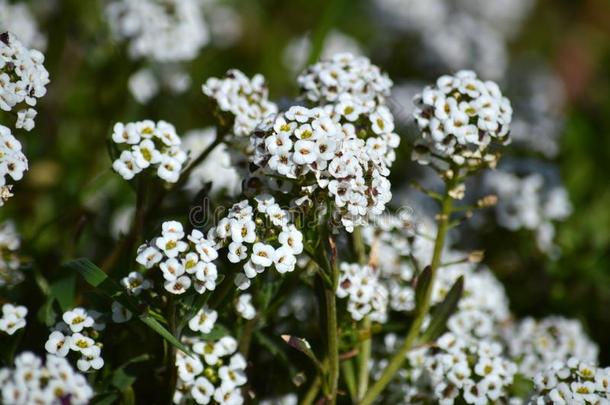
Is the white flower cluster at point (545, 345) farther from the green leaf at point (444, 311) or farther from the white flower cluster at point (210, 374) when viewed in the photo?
the white flower cluster at point (210, 374)

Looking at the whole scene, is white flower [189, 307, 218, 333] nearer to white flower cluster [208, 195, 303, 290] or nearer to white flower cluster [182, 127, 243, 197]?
white flower cluster [208, 195, 303, 290]

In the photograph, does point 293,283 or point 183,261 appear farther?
point 293,283

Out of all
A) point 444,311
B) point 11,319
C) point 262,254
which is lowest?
point 11,319

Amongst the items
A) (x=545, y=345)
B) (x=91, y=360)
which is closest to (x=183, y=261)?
(x=91, y=360)

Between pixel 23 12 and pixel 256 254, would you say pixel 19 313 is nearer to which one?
pixel 256 254

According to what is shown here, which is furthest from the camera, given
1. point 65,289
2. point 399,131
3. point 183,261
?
point 399,131

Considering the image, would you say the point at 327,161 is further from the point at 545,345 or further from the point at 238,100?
the point at 545,345

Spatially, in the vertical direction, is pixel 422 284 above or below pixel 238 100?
above
